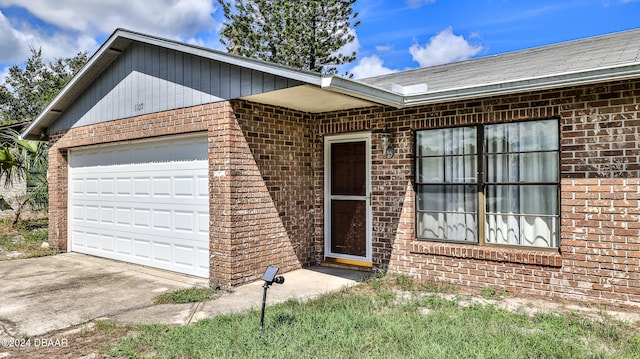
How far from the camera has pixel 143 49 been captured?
7.60 m

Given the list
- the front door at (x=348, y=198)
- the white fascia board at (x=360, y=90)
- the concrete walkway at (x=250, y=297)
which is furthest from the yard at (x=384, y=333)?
the white fascia board at (x=360, y=90)

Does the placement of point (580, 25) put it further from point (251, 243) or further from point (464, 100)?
point (251, 243)

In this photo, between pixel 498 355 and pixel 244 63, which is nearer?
pixel 498 355

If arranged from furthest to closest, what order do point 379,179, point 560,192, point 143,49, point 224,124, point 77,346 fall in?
point 143,49 < point 379,179 < point 224,124 < point 560,192 < point 77,346

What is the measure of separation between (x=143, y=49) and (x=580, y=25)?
15303mm

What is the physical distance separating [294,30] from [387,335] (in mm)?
19692

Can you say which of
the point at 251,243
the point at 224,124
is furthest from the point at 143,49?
the point at 251,243

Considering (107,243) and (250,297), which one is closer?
(250,297)

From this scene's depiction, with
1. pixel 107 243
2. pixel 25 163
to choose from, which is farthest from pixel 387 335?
pixel 25 163

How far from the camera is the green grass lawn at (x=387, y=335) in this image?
3.62 meters

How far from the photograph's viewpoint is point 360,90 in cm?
529

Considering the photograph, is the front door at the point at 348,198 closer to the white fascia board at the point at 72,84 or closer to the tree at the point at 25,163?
the white fascia board at the point at 72,84

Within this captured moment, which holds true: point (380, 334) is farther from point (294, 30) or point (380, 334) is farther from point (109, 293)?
point (294, 30)

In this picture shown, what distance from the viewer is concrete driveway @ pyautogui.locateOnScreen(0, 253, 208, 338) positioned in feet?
16.0
